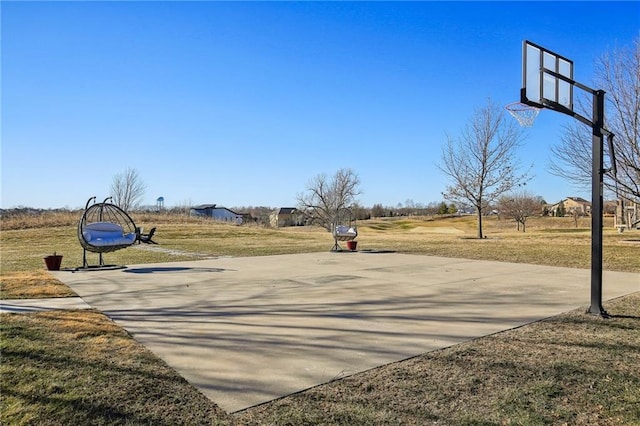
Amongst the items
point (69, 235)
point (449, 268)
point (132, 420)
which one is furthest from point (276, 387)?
point (69, 235)

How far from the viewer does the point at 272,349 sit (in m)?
3.75

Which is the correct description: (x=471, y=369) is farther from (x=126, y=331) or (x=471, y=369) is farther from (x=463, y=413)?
(x=126, y=331)

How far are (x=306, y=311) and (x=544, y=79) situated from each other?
4165 mm

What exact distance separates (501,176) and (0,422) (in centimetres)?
2461

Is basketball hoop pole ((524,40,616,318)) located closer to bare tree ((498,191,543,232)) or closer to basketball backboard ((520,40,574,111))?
basketball backboard ((520,40,574,111))

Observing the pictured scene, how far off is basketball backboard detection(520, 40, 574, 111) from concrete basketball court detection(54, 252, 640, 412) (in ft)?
8.57

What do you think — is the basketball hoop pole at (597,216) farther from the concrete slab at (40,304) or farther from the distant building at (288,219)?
the distant building at (288,219)

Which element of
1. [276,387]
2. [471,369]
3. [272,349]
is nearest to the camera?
[276,387]

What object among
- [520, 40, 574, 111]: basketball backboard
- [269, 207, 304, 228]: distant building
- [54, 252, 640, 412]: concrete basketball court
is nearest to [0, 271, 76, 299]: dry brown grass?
[54, 252, 640, 412]: concrete basketball court

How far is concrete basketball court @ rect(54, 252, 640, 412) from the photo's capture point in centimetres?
335

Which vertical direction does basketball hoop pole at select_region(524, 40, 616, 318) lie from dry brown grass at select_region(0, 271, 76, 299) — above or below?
above

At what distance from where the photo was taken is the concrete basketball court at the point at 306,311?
3.35 metres

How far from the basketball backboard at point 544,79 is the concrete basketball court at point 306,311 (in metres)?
2.61

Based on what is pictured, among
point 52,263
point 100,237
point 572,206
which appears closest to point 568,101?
point 100,237
